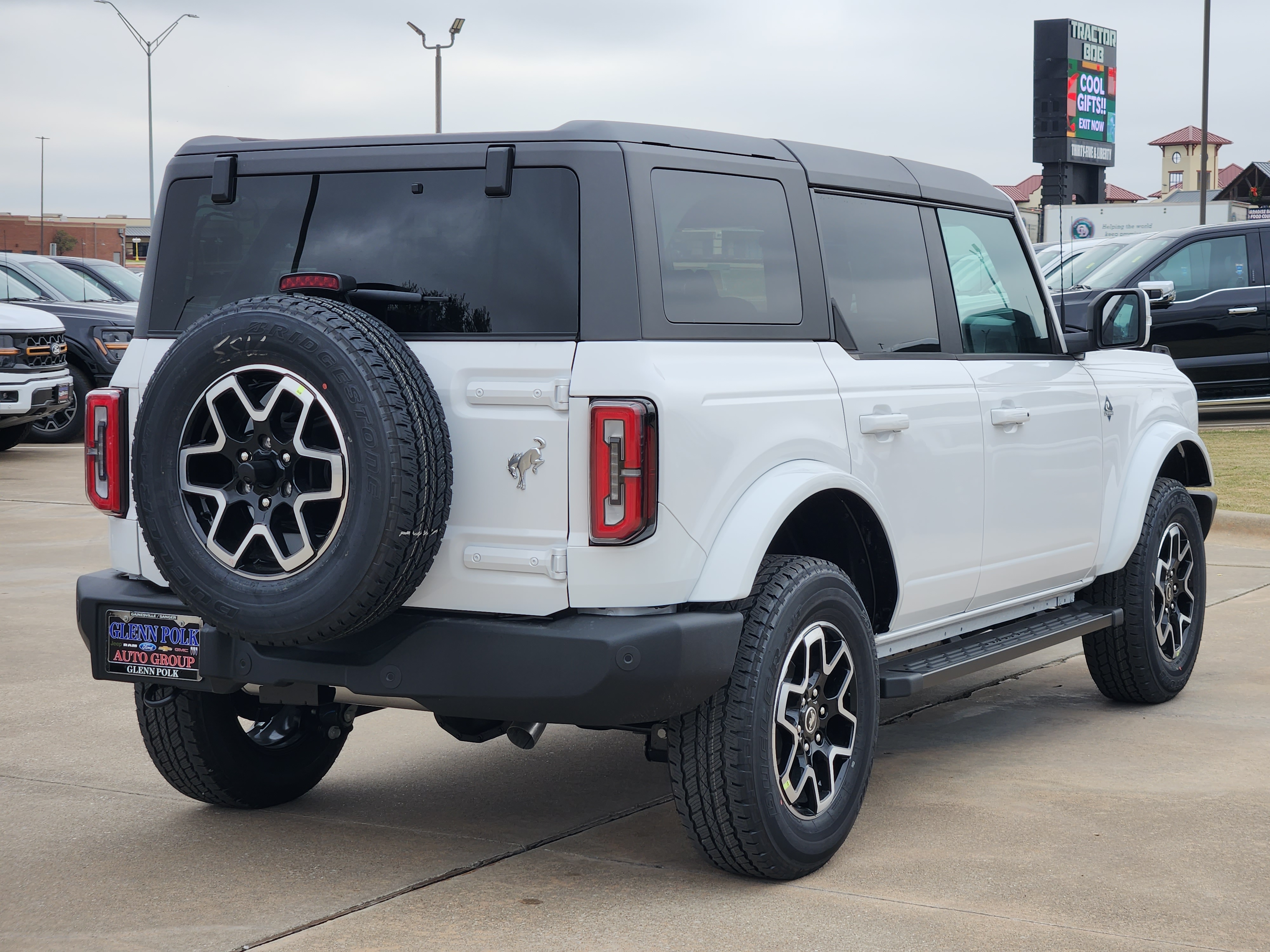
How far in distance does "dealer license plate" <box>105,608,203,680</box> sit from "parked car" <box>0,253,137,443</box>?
1257 cm

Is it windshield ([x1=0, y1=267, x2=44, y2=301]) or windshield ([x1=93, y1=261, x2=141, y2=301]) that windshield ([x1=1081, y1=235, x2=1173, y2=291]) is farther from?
windshield ([x1=0, y1=267, x2=44, y2=301])

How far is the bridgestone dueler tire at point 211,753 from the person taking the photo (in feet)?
15.6

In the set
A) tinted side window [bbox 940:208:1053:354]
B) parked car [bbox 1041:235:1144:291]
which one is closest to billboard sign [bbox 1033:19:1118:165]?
parked car [bbox 1041:235:1144:291]

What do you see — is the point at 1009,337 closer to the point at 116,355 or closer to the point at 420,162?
the point at 420,162

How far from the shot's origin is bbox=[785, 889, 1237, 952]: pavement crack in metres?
3.75

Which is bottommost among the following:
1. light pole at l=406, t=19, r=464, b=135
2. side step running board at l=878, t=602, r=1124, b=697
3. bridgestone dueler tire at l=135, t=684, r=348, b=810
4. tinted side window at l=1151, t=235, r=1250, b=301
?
bridgestone dueler tire at l=135, t=684, r=348, b=810

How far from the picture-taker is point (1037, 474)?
218 inches

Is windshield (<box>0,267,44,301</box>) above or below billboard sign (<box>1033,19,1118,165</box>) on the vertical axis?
below

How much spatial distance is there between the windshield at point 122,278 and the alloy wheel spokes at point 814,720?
1616cm

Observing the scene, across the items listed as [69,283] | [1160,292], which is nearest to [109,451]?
[1160,292]

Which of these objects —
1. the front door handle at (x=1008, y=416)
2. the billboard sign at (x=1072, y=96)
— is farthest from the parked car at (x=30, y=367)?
the billboard sign at (x=1072, y=96)

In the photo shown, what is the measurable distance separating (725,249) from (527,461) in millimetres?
878

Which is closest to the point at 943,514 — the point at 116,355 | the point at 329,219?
the point at 329,219

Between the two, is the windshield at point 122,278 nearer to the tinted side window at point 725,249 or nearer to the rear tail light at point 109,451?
the rear tail light at point 109,451
